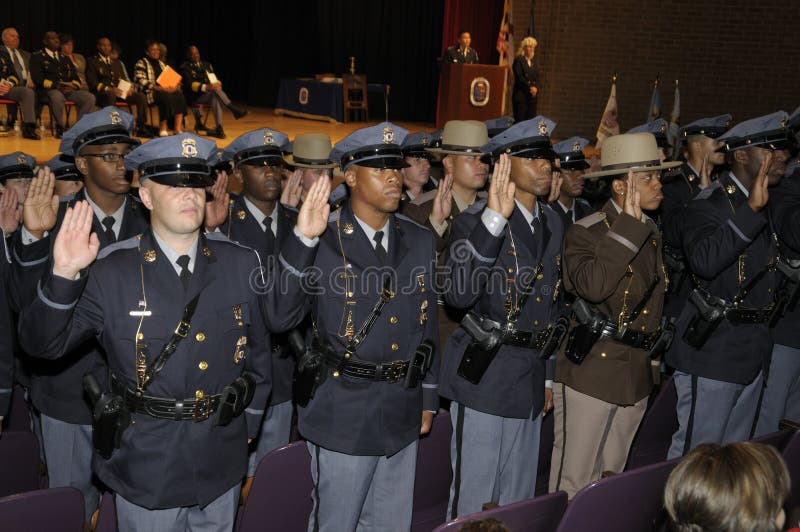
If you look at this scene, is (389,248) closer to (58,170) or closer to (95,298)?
(95,298)

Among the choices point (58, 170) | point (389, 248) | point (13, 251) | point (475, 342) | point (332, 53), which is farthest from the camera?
point (332, 53)

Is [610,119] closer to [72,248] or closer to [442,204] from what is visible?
[442,204]

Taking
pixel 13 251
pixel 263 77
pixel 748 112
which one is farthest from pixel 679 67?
pixel 13 251

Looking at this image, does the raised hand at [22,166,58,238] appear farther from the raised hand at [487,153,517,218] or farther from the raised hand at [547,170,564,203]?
the raised hand at [547,170,564,203]

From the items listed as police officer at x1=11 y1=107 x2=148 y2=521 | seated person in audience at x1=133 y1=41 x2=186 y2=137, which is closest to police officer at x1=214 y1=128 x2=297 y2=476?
police officer at x1=11 y1=107 x2=148 y2=521

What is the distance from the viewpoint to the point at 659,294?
351cm

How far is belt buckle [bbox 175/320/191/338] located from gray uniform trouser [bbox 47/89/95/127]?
31.1 feet

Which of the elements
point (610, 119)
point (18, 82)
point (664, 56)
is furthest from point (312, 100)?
point (664, 56)

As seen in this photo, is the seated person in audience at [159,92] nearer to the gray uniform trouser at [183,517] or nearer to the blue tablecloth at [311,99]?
the blue tablecloth at [311,99]

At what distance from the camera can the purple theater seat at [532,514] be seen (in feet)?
7.22

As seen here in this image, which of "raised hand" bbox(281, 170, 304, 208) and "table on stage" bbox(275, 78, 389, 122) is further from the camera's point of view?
"table on stage" bbox(275, 78, 389, 122)

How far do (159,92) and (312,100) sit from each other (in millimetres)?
3191

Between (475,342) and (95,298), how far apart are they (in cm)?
155

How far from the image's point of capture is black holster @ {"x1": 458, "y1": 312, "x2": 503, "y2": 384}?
329 centimetres
